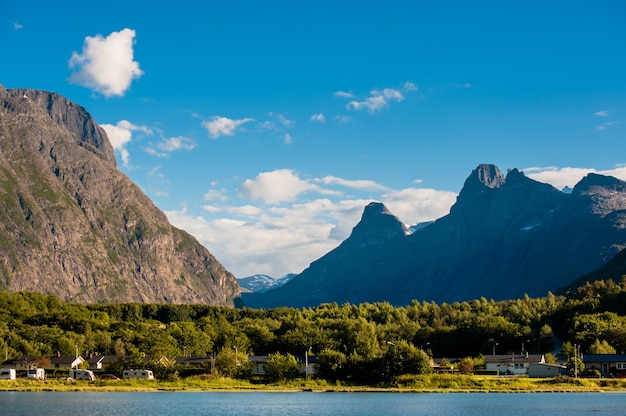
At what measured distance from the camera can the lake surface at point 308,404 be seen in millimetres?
71000

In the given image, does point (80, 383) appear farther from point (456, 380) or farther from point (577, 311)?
point (577, 311)

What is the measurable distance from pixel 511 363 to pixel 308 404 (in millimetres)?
62546

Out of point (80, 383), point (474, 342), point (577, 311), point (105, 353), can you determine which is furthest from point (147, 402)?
point (577, 311)

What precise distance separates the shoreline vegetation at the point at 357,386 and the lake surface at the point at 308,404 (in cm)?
458

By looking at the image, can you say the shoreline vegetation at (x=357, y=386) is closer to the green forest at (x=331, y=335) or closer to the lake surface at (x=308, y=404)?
the lake surface at (x=308, y=404)

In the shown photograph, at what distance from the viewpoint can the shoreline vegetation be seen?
100125 millimetres

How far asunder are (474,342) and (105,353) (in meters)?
77.8

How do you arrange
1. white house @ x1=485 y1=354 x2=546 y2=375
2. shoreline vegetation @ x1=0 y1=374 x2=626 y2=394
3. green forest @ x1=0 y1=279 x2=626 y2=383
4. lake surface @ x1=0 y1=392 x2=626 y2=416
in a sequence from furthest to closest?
green forest @ x1=0 y1=279 x2=626 y2=383
white house @ x1=485 y1=354 x2=546 y2=375
shoreline vegetation @ x1=0 y1=374 x2=626 y2=394
lake surface @ x1=0 y1=392 x2=626 y2=416

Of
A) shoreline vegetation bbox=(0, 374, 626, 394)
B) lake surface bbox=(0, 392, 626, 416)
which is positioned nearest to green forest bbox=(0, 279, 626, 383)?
shoreline vegetation bbox=(0, 374, 626, 394)

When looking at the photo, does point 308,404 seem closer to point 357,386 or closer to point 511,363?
point 357,386

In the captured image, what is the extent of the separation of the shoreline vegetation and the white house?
16404 mm

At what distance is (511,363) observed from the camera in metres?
132

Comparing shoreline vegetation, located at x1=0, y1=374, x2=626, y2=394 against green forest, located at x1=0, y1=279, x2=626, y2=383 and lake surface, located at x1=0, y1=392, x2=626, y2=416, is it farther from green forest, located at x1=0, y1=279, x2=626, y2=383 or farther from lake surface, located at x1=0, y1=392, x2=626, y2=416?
green forest, located at x1=0, y1=279, x2=626, y2=383

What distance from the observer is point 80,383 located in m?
108
